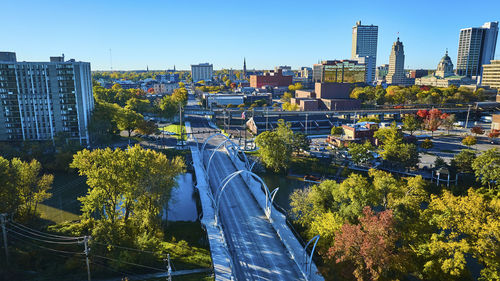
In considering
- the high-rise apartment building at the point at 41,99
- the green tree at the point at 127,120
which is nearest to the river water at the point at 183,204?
the green tree at the point at 127,120

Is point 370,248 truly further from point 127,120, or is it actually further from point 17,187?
point 127,120

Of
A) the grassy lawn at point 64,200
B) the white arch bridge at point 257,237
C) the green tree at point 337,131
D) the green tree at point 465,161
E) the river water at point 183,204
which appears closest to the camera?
the white arch bridge at point 257,237

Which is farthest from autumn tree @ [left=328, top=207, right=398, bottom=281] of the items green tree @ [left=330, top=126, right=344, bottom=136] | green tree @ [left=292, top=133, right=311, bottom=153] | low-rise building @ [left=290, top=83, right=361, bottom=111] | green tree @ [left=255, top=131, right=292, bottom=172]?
low-rise building @ [left=290, top=83, right=361, bottom=111]

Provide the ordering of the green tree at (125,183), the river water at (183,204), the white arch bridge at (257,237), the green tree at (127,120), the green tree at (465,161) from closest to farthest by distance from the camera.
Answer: the white arch bridge at (257,237)
the green tree at (125,183)
the river water at (183,204)
the green tree at (465,161)
the green tree at (127,120)

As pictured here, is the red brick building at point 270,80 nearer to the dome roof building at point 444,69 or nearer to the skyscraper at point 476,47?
the dome roof building at point 444,69

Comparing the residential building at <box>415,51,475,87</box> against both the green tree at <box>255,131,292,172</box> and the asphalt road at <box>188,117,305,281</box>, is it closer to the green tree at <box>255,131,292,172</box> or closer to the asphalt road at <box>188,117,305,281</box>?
the green tree at <box>255,131,292,172</box>

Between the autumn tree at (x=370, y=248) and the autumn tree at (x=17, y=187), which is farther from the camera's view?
the autumn tree at (x=17, y=187)

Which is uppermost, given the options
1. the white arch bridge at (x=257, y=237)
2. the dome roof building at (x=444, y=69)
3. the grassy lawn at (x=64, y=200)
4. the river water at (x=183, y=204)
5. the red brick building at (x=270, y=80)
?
the dome roof building at (x=444, y=69)
